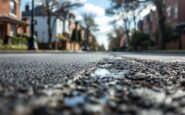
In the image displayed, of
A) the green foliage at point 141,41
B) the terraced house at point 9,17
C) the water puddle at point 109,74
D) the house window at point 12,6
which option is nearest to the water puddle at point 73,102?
the water puddle at point 109,74

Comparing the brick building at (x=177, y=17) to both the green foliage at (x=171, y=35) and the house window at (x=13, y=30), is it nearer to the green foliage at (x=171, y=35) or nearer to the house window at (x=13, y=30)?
the green foliage at (x=171, y=35)

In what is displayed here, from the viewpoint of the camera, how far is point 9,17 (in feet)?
144

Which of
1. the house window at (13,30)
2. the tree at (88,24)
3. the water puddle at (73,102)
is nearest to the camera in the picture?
the water puddle at (73,102)

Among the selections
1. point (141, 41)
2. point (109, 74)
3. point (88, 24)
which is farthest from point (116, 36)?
point (109, 74)

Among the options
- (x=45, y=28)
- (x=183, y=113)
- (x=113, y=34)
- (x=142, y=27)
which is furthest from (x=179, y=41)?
(x=113, y=34)

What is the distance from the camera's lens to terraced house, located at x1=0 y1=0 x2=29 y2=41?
143ft

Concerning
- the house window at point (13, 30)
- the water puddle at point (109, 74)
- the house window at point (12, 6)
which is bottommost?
the water puddle at point (109, 74)

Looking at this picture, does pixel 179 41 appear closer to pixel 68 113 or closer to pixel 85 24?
pixel 68 113

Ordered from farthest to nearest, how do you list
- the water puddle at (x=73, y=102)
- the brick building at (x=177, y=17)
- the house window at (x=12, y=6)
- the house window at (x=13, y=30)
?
1. the house window at (x=12, y=6)
2. the house window at (x=13, y=30)
3. the brick building at (x=177, y=17)
4. the water puddle at (x=73, y=102)

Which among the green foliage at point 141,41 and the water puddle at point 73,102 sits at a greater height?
the green foliage at point 141,41

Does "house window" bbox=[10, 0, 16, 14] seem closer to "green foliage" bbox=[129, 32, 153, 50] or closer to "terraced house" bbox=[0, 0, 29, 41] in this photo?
"terraced house" bbox=[0, 0, 29, 41]

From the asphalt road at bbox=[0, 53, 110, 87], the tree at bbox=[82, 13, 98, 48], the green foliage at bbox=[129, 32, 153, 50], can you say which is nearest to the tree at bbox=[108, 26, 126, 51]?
the tree at bbox=[82, 13, 98, 48]

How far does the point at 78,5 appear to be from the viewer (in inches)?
2251

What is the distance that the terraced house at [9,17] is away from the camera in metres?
43.6
